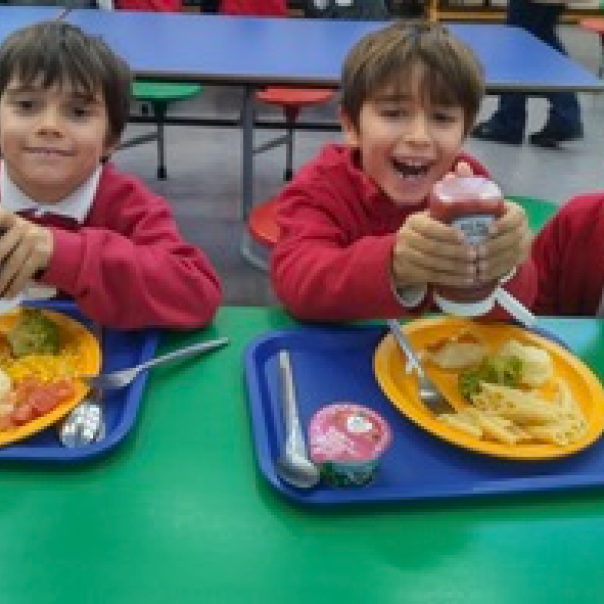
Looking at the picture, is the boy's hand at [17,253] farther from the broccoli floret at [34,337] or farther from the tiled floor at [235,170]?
the tiled floor at [235,170]

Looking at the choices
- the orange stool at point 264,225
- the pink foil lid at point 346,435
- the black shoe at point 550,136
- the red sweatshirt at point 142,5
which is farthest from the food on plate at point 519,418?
the black shoe at point 550,136

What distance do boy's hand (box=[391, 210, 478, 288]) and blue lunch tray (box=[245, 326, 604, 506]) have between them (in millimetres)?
144

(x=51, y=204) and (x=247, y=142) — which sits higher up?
(x=51, y=204)

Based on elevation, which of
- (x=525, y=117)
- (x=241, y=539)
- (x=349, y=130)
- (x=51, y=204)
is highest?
(x=349, y=130)

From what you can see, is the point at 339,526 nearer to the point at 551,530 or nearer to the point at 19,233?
the point at 551,530

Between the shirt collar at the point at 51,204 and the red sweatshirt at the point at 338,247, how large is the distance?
0.89 ft

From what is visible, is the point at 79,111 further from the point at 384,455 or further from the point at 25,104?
the point at 384,455

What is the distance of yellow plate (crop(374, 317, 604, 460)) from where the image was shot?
0.80m

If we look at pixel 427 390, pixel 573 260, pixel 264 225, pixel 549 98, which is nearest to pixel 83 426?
pixel 427 390

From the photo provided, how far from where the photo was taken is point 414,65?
3.63ft

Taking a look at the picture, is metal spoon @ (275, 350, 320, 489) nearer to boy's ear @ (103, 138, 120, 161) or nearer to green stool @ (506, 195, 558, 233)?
boy's ear @ (103, 138, 120, 161)

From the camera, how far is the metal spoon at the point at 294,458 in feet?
2.40

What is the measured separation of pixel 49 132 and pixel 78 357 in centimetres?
31

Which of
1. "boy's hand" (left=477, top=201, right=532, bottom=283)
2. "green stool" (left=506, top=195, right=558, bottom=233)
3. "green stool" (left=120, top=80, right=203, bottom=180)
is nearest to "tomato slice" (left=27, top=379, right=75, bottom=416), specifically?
"boy's hand" (left=477, top=201, right=532, bottom=283)
